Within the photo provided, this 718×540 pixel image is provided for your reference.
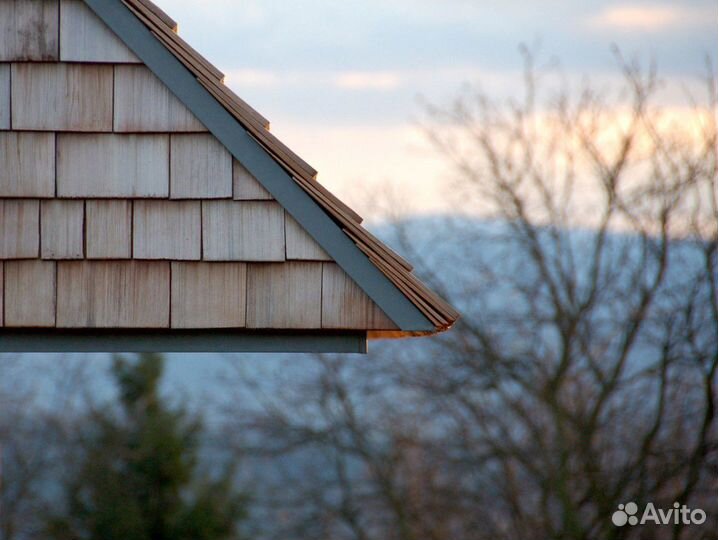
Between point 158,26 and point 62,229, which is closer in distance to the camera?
point 62,229

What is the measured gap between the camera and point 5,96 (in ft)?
9.23

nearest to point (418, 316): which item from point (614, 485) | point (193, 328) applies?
point (193, 328)

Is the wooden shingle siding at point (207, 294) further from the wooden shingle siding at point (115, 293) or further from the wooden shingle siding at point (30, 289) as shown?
the wooden shingle siding at point (30, 289)

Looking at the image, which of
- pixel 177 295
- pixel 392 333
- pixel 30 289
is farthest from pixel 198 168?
pixel 392 333

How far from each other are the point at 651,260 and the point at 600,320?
3.63 feet

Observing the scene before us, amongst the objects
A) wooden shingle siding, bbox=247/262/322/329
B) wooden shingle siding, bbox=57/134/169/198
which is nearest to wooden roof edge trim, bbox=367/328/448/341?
wooden shingle siding, bbox=247/262/322/329

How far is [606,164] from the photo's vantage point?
13.8 m

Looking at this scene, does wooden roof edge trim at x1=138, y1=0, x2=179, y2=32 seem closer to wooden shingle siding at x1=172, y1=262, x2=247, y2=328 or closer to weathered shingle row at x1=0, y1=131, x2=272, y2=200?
weathered shingle row at x1=0, y1=131, x2=272, y2=200

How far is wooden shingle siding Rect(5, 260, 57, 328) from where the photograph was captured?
110 inches

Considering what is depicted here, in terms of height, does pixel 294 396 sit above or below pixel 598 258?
below

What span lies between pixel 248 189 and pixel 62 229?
0.54m

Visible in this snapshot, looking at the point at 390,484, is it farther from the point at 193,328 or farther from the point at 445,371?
the point at 193,328

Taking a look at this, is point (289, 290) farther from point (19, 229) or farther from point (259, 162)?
point (19, 229)

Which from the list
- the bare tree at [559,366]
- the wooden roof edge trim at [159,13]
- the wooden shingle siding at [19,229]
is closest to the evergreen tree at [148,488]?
the bare tree at [559,366]
